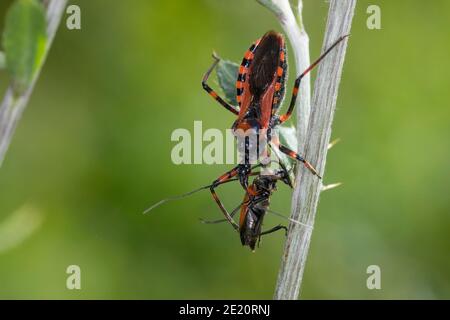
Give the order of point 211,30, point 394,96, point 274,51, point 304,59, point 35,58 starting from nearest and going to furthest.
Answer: point 35,58 → point 304,59 → point 274,51 → point 394,96 → point 211,30

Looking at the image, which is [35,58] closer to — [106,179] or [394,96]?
[106,179]

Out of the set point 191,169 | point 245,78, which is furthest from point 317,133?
point 191,169

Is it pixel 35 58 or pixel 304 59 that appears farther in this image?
pixel 304 59

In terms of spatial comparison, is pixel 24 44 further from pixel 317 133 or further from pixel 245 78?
pixel 245 78

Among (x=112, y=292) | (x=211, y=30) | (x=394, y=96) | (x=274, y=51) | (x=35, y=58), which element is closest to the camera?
(x=35, y=58)

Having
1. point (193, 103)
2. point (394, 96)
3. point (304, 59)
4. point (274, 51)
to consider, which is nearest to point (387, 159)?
point (394, 96)

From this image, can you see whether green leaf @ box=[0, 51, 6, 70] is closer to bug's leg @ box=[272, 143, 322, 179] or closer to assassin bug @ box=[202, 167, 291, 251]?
bug's leg @ box=[272, 143, 322, 179]

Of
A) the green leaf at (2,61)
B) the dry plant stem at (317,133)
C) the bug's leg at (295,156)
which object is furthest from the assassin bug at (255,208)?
the green leaf at (2,61)

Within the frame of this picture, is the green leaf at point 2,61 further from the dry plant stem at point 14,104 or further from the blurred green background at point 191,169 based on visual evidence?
the blurred green background at point 191,169
